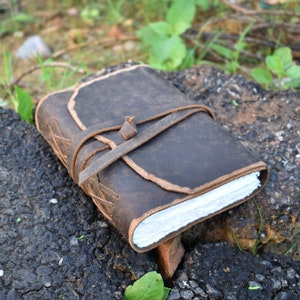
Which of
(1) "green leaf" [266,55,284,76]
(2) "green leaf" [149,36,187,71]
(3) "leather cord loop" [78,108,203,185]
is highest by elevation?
(3) "leather cord loop" [78,108,203,185]

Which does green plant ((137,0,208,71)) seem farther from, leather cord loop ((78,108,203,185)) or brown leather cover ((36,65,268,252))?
leather cord loop ((78,108,203,185))

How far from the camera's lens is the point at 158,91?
2.32 meters

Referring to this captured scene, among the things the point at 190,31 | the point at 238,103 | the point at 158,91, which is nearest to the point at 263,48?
the point at 190,31

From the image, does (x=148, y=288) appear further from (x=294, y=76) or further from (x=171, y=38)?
(x=171, y=38)

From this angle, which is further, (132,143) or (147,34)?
(147,34)

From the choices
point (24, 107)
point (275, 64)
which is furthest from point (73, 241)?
point (275, 64)

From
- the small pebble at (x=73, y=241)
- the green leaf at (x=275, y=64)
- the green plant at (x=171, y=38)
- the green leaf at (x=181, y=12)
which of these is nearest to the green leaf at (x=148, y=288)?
the small pebble at (x=73, y=241)

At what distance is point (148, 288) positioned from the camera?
1888mm

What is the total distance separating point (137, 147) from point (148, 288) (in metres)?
0.46

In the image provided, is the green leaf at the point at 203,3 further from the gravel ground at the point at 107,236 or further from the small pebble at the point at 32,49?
the gravel ground at the point at 107,236

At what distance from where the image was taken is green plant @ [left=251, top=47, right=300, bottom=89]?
2.71m

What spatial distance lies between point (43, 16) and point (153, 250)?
2601mm

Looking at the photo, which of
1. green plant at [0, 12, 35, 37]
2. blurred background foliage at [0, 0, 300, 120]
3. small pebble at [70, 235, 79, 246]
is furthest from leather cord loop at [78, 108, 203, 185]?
green plant at [0, 12, 35, 37]

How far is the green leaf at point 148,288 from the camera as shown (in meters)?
1.88
